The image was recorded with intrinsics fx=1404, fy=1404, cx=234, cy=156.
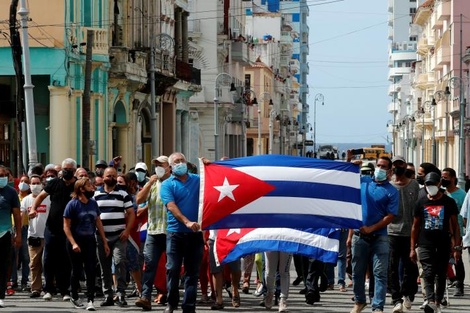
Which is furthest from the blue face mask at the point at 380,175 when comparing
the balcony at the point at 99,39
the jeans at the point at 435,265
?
the balcony at the point at 99,39

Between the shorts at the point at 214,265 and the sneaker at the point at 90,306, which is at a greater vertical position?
the shorts at the point at 214,265

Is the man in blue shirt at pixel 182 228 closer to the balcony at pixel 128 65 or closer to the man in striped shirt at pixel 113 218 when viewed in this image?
the man in striped shirt at pixel 113 218

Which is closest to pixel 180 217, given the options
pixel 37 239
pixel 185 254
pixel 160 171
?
pixel 185 254

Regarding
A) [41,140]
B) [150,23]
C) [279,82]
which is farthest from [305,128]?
[41,140]

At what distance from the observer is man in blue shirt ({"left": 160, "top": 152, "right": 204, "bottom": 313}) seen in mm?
16641

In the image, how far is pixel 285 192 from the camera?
17.4 meters

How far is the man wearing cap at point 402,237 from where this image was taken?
1847cm

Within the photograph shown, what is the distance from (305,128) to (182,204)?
174510 millimetres

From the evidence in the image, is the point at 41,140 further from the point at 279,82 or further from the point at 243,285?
the point at 279,82

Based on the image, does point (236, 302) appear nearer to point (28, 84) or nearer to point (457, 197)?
point (457, 197)

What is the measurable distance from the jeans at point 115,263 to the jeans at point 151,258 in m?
1.00

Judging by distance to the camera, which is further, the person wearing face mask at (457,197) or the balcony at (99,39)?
the balcony at (99,39)

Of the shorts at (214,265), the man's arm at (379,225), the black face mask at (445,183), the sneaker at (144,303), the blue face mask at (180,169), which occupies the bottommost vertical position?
the sneaker at (144,303)

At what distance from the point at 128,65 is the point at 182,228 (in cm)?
3244
